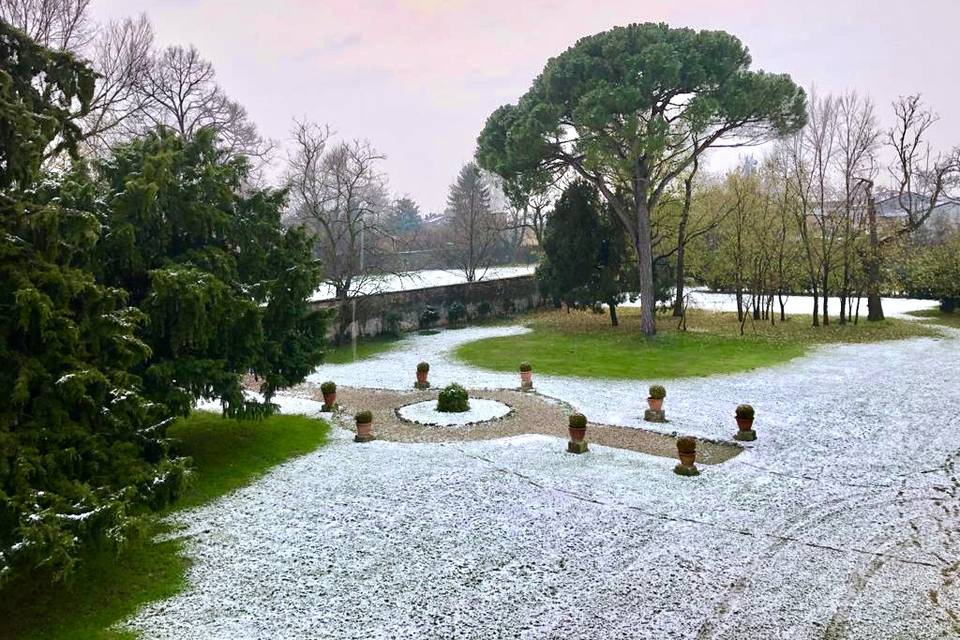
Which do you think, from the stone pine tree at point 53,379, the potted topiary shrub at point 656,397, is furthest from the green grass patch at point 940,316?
the stone pine tree at point 53,379

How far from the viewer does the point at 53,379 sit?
5.73 m

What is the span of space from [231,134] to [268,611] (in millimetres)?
24678

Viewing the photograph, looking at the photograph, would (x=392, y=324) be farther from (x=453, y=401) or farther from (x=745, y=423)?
(x=745, y=423)

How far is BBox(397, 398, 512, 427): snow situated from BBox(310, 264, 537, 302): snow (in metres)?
9.95

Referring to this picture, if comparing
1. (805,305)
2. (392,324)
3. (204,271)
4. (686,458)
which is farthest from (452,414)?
(805,305)

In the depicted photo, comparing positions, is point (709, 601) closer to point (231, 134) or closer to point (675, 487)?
point (675, 487)

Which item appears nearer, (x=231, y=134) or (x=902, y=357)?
(x=902, y=357)

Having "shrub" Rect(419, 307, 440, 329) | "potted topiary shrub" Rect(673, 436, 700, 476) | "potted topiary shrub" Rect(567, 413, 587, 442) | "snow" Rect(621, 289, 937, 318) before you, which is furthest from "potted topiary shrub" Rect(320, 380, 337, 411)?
"snow" Rect(621, 289, 937, 318)

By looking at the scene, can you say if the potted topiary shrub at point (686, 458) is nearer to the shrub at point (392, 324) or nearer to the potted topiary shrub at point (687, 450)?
the potted topiary shrub at point (687, 450)

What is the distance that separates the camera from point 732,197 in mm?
28609

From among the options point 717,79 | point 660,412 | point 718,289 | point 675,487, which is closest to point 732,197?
point 717,79

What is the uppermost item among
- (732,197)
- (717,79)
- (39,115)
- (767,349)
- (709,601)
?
(717,79)

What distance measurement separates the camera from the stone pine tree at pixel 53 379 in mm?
5312

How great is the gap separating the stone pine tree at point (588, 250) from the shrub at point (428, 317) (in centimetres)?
610
